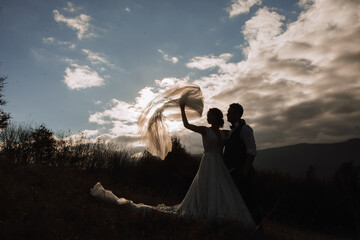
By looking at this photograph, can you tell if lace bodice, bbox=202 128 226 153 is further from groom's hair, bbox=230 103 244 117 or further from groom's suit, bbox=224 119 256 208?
groom's hair, bbox=230 103 244 117

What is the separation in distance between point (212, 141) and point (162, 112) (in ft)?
5.04

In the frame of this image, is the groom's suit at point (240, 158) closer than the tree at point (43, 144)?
Yes

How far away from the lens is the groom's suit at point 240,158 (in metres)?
5.60

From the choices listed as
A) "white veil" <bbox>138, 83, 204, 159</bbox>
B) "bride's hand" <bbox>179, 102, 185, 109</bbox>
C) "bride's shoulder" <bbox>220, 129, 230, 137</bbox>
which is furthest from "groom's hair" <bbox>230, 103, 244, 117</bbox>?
"bride's hand" <bbox>179, 102, 185, 109</bbox>

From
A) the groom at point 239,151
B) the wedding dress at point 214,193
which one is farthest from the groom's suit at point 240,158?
the wedding dress at point 214,193

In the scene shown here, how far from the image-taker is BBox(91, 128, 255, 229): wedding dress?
5.36 m

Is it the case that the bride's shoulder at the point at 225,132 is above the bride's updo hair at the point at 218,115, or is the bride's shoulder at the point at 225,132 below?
below

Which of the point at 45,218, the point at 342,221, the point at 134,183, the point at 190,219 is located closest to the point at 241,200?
the point at 190,219

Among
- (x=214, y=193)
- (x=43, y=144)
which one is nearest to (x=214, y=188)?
(x=214, y=193)

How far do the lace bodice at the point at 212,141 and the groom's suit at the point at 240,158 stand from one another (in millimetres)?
202

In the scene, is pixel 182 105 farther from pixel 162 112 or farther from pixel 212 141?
pixel 212 141

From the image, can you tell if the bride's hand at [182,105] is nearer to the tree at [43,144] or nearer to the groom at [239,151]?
the groom at [239,151]

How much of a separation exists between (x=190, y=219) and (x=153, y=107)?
286 centimetres

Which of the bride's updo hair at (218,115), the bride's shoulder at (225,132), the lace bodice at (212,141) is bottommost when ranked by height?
the lace bodice at (212,141)
